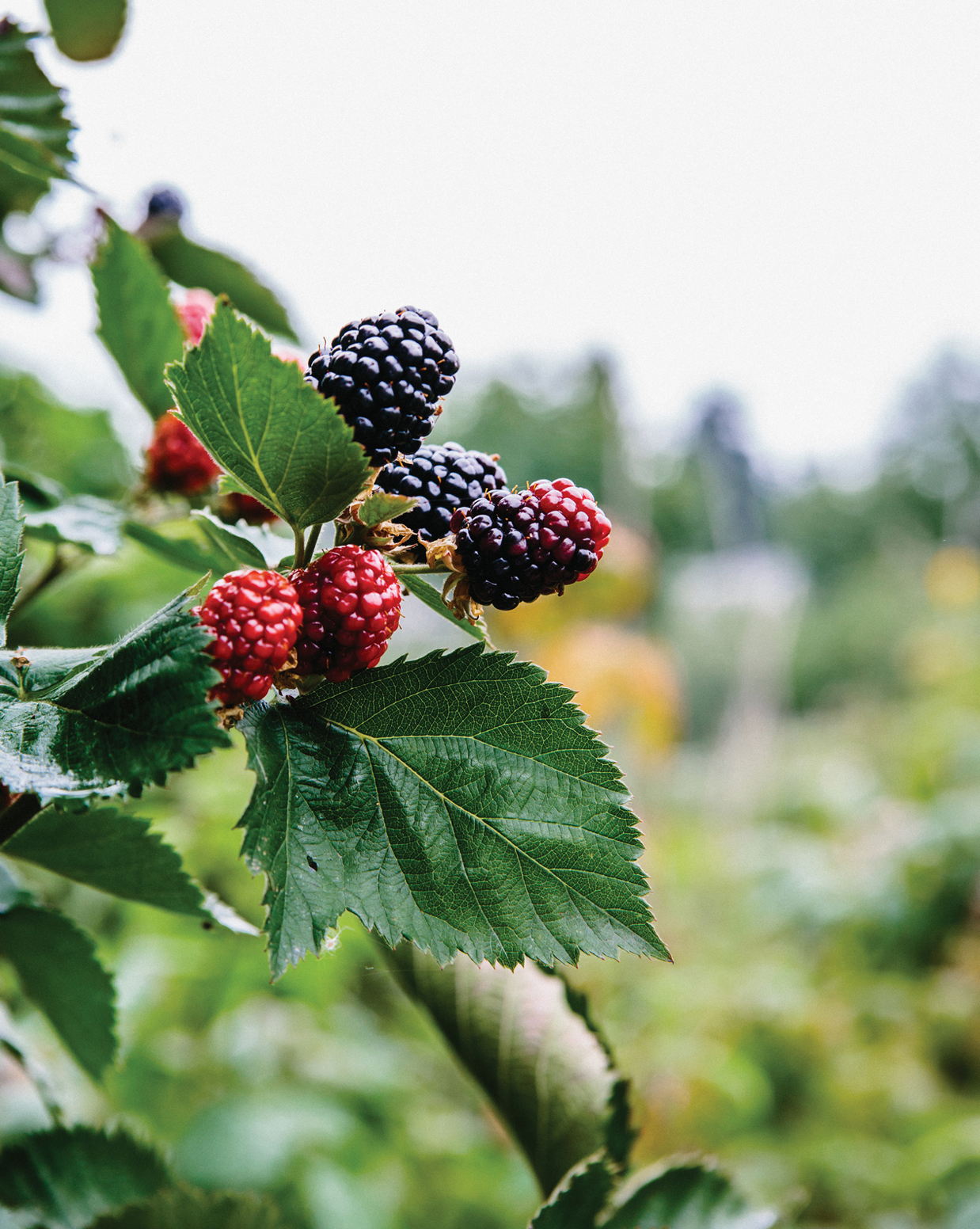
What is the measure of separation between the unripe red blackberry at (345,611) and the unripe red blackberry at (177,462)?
0.27 metres

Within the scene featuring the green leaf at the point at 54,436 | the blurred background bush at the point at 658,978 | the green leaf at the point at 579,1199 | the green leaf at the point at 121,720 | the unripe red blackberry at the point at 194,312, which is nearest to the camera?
the green leaf at the point at 121,720

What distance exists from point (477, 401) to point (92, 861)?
798cm

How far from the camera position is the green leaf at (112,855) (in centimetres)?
40

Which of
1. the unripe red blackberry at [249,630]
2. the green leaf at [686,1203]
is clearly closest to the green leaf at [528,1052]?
the green leaf at [686,1203]

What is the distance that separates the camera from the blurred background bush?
0.99 metres

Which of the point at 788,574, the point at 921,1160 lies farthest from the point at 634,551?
the point at 788,574

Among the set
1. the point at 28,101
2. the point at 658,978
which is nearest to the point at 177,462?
the point at 28,101

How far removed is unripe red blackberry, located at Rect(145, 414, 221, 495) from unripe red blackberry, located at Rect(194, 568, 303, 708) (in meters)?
0.28

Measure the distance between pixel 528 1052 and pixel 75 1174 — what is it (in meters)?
0.24

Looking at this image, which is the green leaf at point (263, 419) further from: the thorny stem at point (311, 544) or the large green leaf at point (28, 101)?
the large green leaf at point (28, 101)

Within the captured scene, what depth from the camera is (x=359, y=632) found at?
12.5 inches

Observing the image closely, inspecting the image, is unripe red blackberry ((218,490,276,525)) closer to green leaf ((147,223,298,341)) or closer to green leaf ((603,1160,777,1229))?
green leaf ((147,223,298,341))

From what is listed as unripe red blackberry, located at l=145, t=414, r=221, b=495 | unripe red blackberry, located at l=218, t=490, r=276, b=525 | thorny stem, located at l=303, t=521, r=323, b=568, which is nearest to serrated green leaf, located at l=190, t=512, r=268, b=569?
thorny stem, located at l=303, t=521, r=323, b=568

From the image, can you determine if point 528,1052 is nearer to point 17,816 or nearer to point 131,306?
point 17,816
